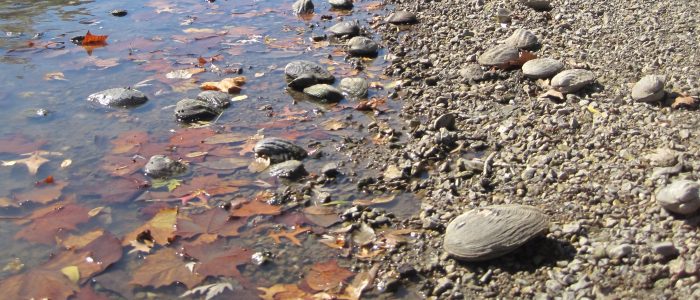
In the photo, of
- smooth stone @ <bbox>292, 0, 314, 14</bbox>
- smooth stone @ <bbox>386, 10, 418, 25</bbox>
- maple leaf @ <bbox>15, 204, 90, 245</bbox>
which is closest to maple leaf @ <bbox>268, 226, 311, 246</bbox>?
maple leaf @ <bbox>15, 204, 90, 245</bbox>

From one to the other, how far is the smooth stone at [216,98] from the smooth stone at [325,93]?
0.75 meters

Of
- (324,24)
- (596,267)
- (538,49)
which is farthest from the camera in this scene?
(324,24)

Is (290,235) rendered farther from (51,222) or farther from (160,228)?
(51,222)

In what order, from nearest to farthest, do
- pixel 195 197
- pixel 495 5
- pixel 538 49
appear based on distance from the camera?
pixel 195 197
pixel 538 49
pixel 495 5

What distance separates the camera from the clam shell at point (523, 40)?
686 cm

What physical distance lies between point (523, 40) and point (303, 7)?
11.1 feet

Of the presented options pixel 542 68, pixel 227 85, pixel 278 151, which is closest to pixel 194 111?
pixel 227 85

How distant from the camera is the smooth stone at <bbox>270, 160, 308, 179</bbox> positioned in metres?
5.41

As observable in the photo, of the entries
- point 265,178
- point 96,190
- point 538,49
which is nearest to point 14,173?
point 96,190

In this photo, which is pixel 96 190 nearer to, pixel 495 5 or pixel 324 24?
pixel 324 24

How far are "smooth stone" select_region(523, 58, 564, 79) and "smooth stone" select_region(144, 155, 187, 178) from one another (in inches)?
115

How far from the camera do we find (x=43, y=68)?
7.63m

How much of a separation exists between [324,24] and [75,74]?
2.97m

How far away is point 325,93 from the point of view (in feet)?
22.3
